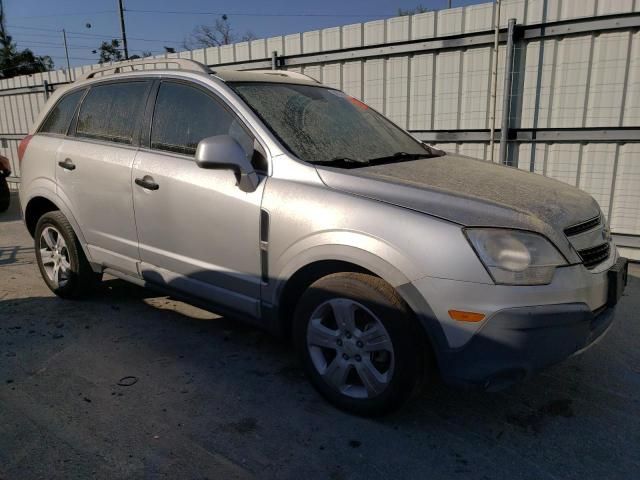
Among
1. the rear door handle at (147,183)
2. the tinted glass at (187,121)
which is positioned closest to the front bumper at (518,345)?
the tinted glass at (187,121)

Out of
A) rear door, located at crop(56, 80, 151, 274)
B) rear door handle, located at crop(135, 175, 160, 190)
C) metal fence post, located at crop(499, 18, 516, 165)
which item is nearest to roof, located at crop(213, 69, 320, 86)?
rear door, located at crop(56, 80, 151, 274)

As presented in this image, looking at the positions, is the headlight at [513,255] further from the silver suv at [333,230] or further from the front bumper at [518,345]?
the front bumper at [518,345]

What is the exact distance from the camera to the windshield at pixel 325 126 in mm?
2902

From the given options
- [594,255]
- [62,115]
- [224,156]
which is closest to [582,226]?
[594,255]

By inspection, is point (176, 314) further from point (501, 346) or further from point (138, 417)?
point (501, 346)

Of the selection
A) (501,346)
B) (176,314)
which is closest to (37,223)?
(176,314)

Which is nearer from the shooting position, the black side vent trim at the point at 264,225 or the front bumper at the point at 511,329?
the front bumper at the point at 511,329

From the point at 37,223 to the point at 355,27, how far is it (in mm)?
4564

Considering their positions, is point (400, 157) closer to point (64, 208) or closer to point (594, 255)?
point (594, 255)

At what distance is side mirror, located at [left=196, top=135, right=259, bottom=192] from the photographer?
2643mm

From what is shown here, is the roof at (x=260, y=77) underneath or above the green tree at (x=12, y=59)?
underneath

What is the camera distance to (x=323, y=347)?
2.67 m

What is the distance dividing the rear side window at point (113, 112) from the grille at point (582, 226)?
2.81 meters

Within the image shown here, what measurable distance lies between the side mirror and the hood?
0.42 m
